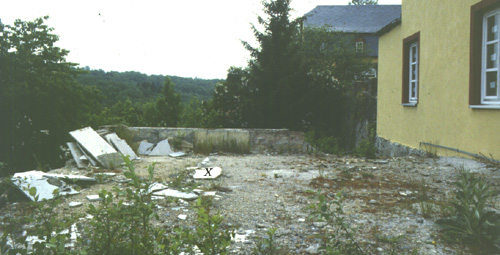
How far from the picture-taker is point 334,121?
13.1 metres

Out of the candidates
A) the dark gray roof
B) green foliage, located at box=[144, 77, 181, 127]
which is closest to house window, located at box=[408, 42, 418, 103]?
green foliage, located at box=[144, 77, 181, 127]

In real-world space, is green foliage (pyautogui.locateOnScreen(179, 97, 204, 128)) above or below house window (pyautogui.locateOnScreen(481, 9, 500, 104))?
below

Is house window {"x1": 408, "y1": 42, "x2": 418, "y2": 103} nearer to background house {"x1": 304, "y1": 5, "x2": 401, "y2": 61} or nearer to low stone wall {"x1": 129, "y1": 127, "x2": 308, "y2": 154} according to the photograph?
low stone wall {"x1": 129, "y1": 127, "x2": 308, "y2": 154}

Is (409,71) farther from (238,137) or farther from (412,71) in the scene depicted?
(238,137)

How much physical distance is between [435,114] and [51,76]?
31.2 feet

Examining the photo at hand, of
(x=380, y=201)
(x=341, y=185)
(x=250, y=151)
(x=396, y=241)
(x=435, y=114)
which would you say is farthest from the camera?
(x=250, y=151)

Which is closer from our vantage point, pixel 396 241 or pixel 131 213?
pixel 131 213

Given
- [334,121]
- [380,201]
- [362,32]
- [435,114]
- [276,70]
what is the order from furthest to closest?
[362,32] → [334,121] → [276,70] → [435,114] → [380,201]

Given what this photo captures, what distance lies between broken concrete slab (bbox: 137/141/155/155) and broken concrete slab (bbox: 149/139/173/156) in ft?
0.52

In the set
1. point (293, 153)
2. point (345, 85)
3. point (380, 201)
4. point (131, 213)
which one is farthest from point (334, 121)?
point (131, 213)

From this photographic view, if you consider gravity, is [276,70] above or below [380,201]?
above

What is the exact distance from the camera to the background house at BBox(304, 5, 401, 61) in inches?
1508

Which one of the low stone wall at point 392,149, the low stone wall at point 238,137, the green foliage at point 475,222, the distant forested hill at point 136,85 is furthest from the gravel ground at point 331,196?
the distant forested hill at point 136,85

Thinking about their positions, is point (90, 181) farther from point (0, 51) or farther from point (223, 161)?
point (0, 51)
